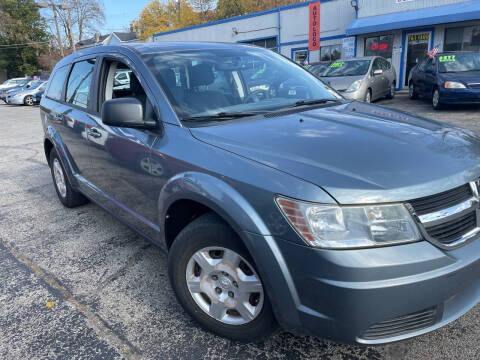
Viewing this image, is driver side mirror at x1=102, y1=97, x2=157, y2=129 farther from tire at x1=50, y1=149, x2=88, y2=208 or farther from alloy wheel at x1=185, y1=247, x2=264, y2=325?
tire at x1=50, y1=149, x2=88, y2=208

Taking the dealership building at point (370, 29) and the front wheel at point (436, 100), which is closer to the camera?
the front wheel at point (436, 100)

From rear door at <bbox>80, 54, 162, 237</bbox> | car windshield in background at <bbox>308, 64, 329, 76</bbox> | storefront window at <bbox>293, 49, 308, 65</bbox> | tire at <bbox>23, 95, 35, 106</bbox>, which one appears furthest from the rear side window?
tire at <bbox>23, 95, 35, 106</bbox>

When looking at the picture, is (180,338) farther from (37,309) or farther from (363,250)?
(363,250)

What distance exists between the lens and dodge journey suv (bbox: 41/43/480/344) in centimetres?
159

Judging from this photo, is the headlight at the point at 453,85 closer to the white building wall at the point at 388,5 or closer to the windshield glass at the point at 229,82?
the windshield glass at the point at 229,82

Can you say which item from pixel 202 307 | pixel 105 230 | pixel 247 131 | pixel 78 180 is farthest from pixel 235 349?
pixel 78 180

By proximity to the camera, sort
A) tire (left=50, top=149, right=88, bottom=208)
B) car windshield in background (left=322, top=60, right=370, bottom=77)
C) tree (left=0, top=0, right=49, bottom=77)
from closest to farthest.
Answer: tire (left=50, top=149, right=88, bottom=208)
car windshield in background (left=322, top=60, right=370, bottom=77)
tree (left=0, top=0, right=49, bottom=77)

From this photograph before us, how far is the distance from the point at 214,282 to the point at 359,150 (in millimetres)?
1068

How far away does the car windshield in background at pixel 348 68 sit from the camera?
10883mm

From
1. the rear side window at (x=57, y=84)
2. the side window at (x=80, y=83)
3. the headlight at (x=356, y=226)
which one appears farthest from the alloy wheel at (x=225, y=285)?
the rear side window at (x=57, y=84)

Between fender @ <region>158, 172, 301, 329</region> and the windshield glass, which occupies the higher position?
the windshield glass

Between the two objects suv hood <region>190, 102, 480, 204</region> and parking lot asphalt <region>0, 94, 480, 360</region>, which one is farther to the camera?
parking lot asphalt <region>0, 94, 480, 360</region>

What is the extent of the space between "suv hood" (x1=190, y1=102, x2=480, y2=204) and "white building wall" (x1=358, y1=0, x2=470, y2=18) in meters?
16.6

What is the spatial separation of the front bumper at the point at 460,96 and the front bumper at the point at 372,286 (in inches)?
352
